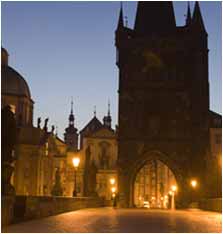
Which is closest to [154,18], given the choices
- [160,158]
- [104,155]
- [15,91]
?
[160,158]

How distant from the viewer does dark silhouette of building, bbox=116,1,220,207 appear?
51.1 m

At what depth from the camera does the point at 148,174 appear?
86688 millimetres

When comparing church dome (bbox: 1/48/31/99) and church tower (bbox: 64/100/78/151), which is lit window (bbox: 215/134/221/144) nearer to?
church dome (bbox: 1/48/31/99)

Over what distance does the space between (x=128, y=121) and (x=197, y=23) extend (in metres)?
13.0

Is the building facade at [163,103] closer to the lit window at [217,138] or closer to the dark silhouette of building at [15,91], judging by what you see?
the dark silhouette of building at [15,91]

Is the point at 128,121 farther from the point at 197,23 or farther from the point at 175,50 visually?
the point at 197,23

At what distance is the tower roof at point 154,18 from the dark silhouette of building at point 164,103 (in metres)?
0.94

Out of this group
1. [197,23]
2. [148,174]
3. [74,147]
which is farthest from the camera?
[74,147]

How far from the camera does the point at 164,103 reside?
174ft

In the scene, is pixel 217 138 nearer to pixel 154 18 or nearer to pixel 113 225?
pixel 154 18

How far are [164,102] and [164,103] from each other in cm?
10

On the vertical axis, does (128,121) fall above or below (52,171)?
above

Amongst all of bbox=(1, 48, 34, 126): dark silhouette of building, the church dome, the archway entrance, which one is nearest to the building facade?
bbox=(1, 48, 34, 126): dark silhouette of building

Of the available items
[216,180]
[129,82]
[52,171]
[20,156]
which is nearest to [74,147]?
[52,171]
